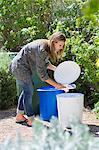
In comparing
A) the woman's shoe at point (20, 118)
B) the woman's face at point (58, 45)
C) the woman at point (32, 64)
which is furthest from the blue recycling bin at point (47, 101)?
the woman's face at point (58, 45)

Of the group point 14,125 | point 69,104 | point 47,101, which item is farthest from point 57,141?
point 14,125

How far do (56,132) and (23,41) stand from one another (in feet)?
26.0

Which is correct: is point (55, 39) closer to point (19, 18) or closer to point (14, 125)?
point (14, 125)

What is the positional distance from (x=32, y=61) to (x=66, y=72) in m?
0.59

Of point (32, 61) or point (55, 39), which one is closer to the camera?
point (55, 39)

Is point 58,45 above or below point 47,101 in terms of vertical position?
above

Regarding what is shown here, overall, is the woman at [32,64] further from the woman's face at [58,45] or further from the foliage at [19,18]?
the foliage at [19,18]

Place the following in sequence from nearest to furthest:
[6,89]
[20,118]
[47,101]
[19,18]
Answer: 1. [47,101]
2. [20,118]
3. [6,89]
4. [19,18]

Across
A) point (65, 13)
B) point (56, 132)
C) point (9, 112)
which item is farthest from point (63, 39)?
point (56, 132)

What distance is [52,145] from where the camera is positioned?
1515 mm

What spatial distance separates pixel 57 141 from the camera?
153cm

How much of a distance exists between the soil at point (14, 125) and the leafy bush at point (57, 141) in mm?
3708

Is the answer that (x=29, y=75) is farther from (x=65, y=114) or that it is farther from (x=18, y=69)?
(x=65, y=114)

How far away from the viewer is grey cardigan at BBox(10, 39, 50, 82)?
5395mm
